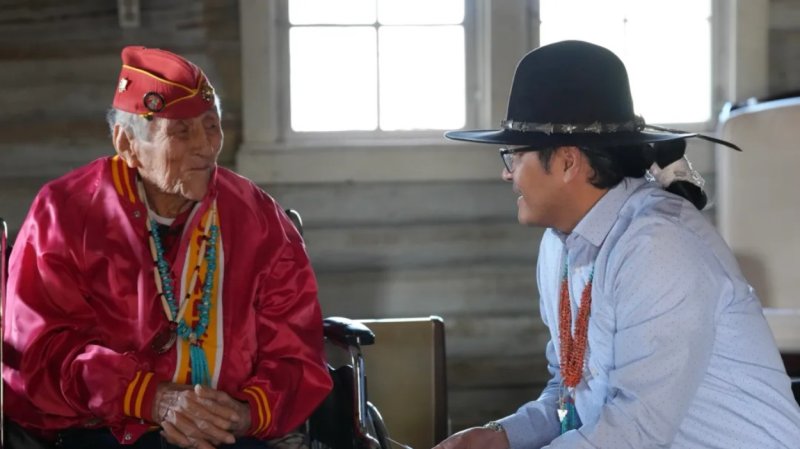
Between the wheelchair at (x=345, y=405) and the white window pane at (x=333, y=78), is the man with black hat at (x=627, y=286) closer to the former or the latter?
the wheelchair at (x=345, y=405)

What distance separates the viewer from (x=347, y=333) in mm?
2576

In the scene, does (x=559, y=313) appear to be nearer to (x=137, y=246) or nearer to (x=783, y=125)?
(x=137, y=246)

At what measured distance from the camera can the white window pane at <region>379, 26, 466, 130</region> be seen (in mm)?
3844

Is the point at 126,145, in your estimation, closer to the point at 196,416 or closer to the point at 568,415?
the point at 196,416

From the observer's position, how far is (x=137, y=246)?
2449 mm

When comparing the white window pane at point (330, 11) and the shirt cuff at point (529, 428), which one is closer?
the shirt cuff at point (529, 428)

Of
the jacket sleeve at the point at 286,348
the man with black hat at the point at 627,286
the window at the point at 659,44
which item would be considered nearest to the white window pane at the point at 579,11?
the window at the point at 659,44

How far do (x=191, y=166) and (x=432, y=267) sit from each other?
1.51m

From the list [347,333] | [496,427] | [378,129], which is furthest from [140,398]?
[378,129]

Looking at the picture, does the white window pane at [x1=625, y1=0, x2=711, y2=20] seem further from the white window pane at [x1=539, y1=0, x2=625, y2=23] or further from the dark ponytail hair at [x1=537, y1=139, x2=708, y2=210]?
the dark ponytail hair at [x1=537, y1=139, x2=708, y2=210]

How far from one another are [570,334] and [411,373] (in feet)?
3.86

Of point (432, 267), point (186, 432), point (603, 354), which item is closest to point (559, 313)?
point (603, 354)

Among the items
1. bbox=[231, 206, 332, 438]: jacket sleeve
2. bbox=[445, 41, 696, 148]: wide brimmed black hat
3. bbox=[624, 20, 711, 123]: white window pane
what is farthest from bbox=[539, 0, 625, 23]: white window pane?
bbox=[445, 41, 696, 148]: wide brimmed black hat

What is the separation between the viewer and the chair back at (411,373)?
3268 mm
